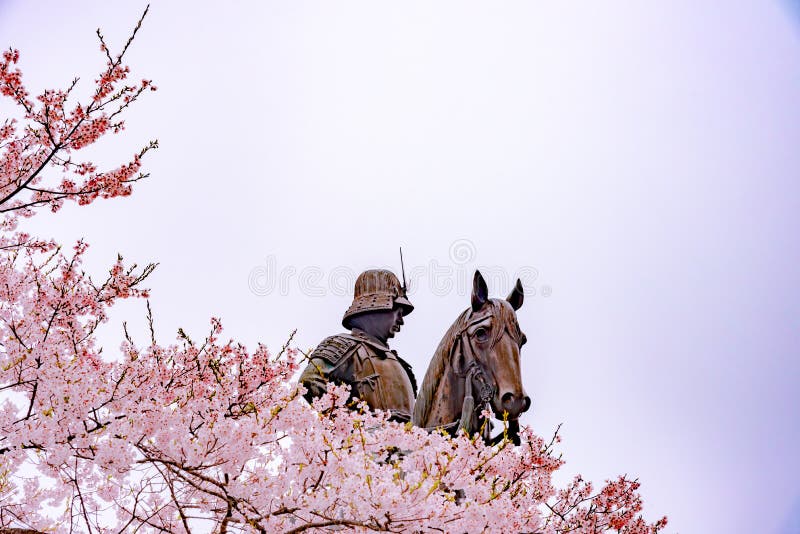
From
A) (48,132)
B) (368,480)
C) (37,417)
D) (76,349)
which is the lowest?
(368,480)

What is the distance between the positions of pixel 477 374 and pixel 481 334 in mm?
417

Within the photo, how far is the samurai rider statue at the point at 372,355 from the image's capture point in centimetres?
1000

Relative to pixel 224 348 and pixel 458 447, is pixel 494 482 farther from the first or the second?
pixel 224 348

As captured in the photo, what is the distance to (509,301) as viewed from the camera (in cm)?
990

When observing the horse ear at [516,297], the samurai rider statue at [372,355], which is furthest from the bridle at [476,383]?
the samurai rider statue at [372,355]

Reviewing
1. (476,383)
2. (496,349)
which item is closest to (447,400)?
(476,383)

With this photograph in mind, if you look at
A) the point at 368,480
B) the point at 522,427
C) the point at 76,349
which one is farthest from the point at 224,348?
the point at 522,427

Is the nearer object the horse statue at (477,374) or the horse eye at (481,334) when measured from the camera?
the horse statue at (477,374)

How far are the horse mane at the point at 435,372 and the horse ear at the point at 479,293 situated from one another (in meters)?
0.14

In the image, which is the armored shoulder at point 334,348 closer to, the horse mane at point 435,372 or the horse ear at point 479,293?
the horse mane at point 435,372

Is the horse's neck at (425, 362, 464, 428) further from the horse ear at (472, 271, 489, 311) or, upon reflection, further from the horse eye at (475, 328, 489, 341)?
the horse ear at (472, 271, 489, 311)

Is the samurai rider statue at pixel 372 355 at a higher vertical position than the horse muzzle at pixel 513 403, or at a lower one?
higher

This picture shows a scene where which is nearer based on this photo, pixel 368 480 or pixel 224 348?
pixel 368 480

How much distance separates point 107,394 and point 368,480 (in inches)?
80.9
